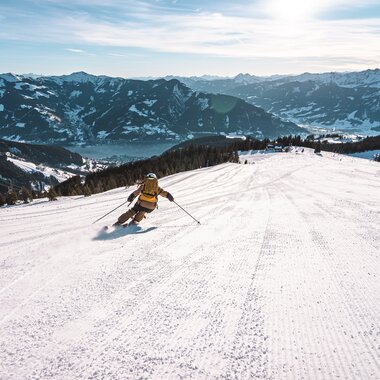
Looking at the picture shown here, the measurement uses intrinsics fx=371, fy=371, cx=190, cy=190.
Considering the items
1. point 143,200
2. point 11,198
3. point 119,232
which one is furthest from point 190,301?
point 11,198

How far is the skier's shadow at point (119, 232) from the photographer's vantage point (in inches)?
331

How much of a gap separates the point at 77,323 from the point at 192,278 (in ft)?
6.67

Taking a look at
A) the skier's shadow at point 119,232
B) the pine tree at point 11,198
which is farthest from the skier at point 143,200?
the pine tree at point 11,198

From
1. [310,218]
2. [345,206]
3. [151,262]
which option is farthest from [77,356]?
[345,206]

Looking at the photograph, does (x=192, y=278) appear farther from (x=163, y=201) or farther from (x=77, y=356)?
(x=163, y=201)

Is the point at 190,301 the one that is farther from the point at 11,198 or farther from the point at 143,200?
the point at 11,198

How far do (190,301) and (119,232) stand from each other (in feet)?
13.8

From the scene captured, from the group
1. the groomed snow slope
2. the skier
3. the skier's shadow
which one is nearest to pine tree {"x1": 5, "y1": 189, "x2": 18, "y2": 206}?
the groomed snow slope

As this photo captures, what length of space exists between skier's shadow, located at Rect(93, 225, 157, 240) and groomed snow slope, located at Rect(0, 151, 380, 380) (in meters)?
0.03

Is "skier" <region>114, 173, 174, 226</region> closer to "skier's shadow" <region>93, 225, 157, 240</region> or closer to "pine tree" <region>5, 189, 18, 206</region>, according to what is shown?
"skier's shadow" <region>93, 225, 157, 240</region>

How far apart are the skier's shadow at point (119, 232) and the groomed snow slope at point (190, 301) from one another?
3cm

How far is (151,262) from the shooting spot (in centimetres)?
663

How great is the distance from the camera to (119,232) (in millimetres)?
8914

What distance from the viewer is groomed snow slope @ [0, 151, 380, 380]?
3760 mm
